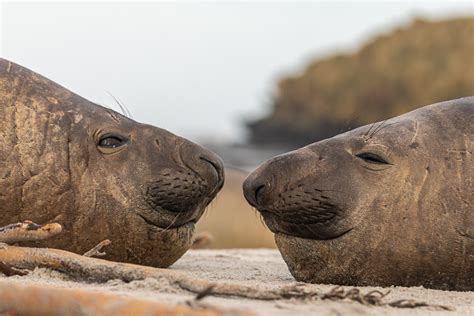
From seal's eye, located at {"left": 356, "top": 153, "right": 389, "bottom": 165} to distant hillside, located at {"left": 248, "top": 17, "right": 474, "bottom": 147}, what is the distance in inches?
1008

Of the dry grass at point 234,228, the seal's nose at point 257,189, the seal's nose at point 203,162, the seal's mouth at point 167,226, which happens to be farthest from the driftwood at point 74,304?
the dry grass at point 234,228

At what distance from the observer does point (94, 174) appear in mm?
5531

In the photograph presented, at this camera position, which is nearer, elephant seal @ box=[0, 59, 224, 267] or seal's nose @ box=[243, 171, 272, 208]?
seal's nose @ box=[243, 171, 272, 208]

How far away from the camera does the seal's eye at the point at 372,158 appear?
5.15 meters

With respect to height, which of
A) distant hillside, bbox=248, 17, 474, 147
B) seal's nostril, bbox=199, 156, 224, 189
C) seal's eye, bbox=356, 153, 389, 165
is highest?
distant hillside, bbox=248, 17, 474, 147

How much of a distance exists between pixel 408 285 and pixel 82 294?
2091 mm

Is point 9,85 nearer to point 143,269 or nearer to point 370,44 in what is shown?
point 143,269

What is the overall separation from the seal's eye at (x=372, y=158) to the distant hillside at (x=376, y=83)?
2560 cm

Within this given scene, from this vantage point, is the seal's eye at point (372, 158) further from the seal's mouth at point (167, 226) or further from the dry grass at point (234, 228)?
the dry grass at point (234, 228)

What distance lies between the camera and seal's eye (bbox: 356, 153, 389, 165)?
16.9 feet

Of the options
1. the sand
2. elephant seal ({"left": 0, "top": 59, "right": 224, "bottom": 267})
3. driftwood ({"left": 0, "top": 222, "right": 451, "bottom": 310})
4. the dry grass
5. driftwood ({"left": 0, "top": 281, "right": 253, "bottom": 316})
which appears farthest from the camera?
the dry grass

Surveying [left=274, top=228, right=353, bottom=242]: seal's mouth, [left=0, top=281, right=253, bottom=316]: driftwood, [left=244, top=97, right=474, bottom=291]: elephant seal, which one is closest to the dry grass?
[left=274, top=228, right=353, bottom=242]: seal's mouth

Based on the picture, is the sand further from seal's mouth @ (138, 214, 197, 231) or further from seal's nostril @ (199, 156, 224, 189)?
seal's nostril @ (199, 156, 224, 189)

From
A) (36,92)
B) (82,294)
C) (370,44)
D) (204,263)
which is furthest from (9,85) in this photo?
(370,44)
